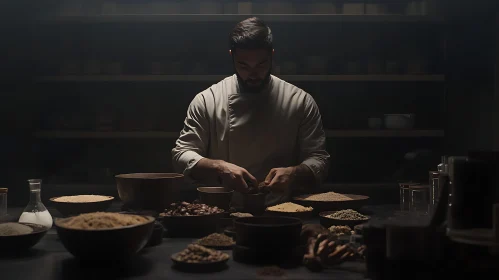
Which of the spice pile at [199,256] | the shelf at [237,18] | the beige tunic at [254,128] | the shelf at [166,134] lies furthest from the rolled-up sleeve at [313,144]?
the spice pile at [199,256]

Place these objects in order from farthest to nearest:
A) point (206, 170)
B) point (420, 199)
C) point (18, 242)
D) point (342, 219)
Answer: point (206, 170) < point (420, 199) < point (342, 219) < point (18, 242)

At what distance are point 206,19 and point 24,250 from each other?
2448 millimetres

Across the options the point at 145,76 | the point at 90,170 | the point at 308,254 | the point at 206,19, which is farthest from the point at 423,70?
the point at 308,254

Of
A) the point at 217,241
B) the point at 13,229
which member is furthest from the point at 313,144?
the point at 13,229

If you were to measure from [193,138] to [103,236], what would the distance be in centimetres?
142

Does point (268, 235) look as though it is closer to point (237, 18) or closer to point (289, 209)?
point (289, 209)

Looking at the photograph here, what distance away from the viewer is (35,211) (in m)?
1.90

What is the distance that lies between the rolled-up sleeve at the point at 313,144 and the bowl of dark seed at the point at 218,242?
0.97m

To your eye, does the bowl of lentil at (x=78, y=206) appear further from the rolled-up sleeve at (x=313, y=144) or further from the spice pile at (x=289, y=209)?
the rolled-up sleeve at (x=313, y=144)

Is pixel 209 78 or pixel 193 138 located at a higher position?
pixel 209 78

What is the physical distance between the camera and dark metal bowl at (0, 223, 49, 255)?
63.8 inches

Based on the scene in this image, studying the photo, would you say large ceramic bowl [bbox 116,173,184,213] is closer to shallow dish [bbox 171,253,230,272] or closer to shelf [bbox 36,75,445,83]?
shallow dish [bbox 171,253,230,272]

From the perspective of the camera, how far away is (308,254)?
1.46 m

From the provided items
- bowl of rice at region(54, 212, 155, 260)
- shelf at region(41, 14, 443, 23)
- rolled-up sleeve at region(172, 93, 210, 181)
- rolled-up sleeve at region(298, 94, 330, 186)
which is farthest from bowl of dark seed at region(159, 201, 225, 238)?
shelf at region(41, 14, 443, 23)
